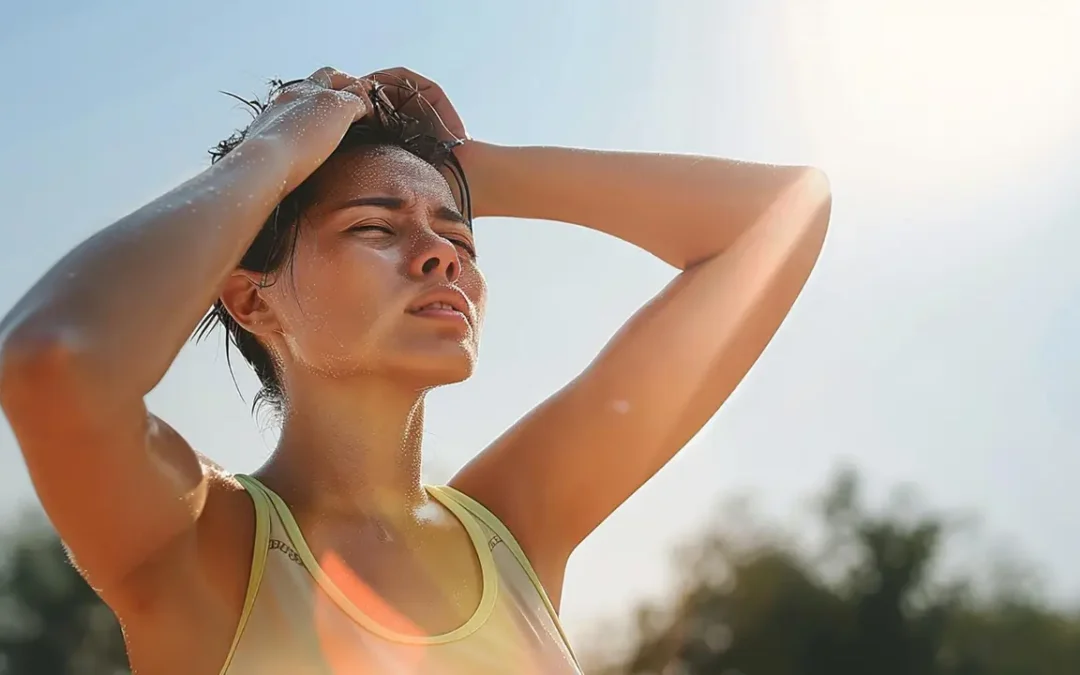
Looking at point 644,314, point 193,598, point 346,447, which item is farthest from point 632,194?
point 193,598

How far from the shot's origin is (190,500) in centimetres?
213

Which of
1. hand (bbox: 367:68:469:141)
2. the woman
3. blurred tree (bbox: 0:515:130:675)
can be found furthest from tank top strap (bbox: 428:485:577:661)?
blurred tree (bbox: 0:515:130:675)

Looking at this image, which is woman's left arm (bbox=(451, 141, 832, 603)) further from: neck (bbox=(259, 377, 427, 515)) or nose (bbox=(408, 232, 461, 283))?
nose (bbox=(408, 232, 461, 283))

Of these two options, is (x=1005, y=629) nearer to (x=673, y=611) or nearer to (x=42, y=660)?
(x=673, y=611)

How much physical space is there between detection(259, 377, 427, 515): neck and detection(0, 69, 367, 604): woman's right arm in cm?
46

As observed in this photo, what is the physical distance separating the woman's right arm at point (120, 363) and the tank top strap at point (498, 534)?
2.65ft

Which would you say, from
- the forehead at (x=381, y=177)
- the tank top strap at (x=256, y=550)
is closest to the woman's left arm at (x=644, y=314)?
the forehead at (x=381, y=177)

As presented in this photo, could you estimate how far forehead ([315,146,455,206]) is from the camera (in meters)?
2.78

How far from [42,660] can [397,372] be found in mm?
27457

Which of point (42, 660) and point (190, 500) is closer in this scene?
point (190, 500)

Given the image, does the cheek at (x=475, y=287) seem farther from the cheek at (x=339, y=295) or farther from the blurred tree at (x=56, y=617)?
the blurred tree at (x=56, y=617)

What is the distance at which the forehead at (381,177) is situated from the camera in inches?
109

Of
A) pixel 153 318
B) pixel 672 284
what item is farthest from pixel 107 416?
pixel 672 284

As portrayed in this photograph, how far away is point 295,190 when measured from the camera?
9.25 ft
